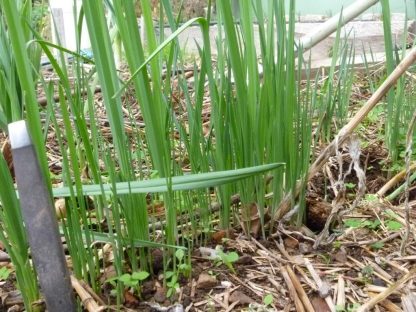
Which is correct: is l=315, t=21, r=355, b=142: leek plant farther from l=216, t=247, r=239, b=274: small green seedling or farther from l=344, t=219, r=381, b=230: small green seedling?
l=216, t=247, r=239, b=274: small green seedling

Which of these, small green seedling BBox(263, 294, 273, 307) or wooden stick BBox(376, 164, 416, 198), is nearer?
small green seedling BBox(263, 294, 273, 307)

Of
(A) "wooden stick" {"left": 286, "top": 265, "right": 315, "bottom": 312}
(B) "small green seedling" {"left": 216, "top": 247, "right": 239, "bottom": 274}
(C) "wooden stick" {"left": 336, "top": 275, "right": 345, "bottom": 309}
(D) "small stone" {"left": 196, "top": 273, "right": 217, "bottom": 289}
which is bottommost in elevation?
(C) "wooden stick" {"left": 336, "top": 275, "right": 345, "bottom": 309}

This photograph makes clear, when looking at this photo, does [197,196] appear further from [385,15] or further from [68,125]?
[385,15]

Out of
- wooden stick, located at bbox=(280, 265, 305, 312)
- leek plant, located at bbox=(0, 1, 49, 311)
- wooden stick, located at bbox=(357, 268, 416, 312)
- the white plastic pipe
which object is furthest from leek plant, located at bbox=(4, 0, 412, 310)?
the white plastic pipe

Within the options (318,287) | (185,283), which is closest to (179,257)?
(185,283)

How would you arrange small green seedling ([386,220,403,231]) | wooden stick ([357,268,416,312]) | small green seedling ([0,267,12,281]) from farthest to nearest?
small green seedling ([386,220,403,231]) → small green seedling ([0,267,12,281]) → wooden stick ([357,268,416,312])

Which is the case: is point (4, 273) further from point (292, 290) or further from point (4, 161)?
point (292, 290)

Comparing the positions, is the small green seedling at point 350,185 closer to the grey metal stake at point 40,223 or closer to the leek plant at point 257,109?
the leek plant at point 257,109
